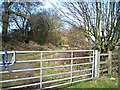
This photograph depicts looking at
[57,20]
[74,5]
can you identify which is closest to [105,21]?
[74,5]

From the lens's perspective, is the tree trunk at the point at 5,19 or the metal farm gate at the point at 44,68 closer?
the metal farm gate at the point at 44,68

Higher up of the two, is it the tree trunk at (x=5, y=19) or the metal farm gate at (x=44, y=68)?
the tree trunk at (x=5, y=19)

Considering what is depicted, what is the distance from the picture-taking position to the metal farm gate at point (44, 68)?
195 centimetres

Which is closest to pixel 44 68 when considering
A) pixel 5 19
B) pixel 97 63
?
pixel 5 19

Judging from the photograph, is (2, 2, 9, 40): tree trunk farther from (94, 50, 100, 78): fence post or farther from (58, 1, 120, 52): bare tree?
(94, 50, 100, 78): fence post

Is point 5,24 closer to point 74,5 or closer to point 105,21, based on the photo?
point 74,5

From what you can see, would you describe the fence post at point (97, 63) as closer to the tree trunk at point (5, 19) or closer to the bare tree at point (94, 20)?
the bare tree at point (94, 20)

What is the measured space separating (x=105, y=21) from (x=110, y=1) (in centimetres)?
40

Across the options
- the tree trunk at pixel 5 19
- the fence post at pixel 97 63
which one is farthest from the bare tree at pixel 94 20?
the tree trunk at pixel 5 19

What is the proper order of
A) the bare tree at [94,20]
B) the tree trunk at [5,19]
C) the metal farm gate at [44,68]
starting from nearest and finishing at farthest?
the metal farm gate at [44,68]
the tree trunk at [5,19]
the bare tree at [94,20]

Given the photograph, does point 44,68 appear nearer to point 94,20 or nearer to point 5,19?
point 5,19

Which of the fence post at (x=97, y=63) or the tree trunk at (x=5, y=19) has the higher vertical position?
the tree trunk at (x=5, y=19)

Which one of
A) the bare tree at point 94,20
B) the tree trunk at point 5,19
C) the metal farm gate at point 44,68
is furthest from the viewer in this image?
the bare tree at point 94,20

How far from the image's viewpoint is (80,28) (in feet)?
10.2
